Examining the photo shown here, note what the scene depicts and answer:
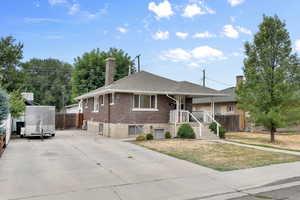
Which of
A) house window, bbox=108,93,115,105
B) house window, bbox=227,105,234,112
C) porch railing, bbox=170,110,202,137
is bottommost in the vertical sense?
porch railing, bbox=170,110,202,137

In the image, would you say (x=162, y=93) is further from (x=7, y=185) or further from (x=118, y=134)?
(x=7, y=185)

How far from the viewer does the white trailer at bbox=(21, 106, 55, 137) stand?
52.1 feet

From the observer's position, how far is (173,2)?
1677 centimetres

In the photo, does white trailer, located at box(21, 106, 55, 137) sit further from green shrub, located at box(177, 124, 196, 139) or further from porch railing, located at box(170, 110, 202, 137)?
green shrub, located at box(177, 124, 196, 139)

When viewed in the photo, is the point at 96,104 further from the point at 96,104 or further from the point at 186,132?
the point at 186,132

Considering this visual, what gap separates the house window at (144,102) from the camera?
17250 millimetres

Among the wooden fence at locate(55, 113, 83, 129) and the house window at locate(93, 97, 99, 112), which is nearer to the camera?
the house window at locate(93, 97, 99, 112)

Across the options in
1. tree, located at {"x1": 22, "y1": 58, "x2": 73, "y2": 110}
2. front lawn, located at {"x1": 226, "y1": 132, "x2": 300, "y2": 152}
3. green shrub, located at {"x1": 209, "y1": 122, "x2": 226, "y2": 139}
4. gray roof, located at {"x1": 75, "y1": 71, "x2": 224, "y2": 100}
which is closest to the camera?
front lawn, located at {"x1": 226, "y1": 132, "x2": 300, "y2": 152}

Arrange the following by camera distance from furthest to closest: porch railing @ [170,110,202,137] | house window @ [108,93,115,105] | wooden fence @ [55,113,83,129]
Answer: wooden fence @ [55,113,83,129]
porch railing @ [170,110,202,137]
house window @ [108,93,115,105]

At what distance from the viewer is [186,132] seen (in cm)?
1634

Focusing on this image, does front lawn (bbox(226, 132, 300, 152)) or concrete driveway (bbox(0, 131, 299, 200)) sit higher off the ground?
concrete driveway (bbox(0, 131, 299, 200))

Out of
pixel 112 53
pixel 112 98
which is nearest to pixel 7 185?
pixel 112 98

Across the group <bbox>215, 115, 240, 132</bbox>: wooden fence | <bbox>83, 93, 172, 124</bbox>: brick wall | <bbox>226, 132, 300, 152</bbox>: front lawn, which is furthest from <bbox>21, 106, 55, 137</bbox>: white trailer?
<bbox>215, 115, 240, 132</bbox>: wooden fence

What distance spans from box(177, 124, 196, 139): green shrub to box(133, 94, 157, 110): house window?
8.78ft
